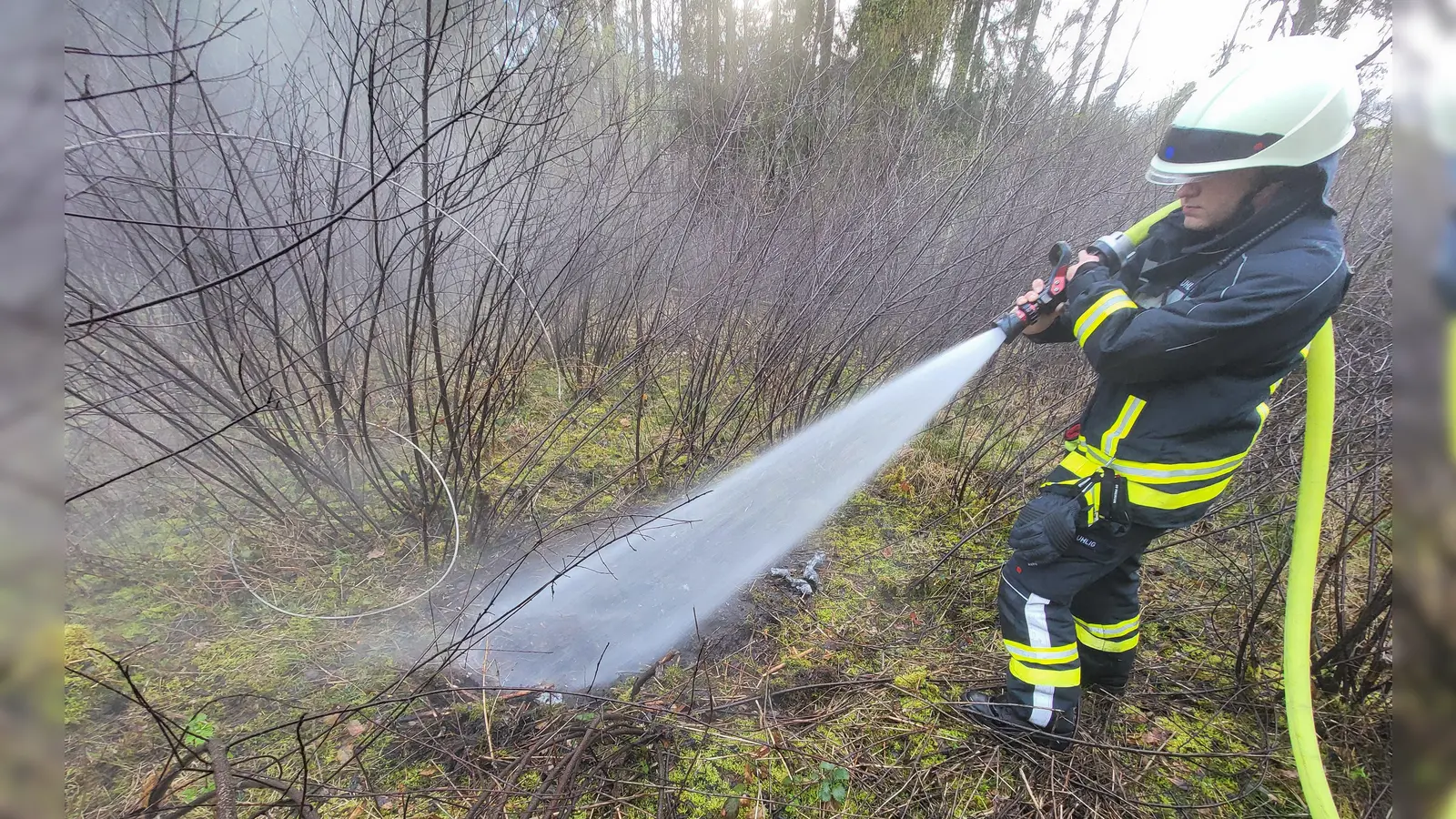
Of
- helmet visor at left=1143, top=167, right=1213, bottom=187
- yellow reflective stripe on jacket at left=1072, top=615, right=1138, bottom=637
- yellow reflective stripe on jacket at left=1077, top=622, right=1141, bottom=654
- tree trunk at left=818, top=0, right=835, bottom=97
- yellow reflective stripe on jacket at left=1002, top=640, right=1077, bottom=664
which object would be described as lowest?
yellow reflective stripe on jacket at left=1077, top=622, right=1141, bottom=654

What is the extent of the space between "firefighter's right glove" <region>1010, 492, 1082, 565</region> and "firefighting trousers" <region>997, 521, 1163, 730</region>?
0.19ft

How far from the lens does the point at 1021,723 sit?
7.40 ft

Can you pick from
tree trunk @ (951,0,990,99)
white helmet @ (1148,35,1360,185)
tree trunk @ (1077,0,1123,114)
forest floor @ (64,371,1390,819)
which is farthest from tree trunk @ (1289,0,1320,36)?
forest floor @ (64,371,1390,819)

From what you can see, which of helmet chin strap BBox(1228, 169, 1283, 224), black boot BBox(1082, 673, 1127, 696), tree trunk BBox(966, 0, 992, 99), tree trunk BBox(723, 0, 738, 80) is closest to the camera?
helmet chin strap BBox(1228, 169, 1283, 224)

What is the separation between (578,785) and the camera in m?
1.90

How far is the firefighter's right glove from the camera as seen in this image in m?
2.05

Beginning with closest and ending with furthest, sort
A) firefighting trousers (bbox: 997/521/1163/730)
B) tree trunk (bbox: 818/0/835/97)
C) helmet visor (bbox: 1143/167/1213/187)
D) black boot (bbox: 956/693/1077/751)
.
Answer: helmet visor (bbox: 1143/167/1213/187), firefighting trousers (bbox: 997/521/1163/730), black boot (bbox: 956/693/1077/751), tree trunk (bbox: 818/0/835/97)

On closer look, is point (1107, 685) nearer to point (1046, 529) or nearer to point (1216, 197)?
point (1046, 529)

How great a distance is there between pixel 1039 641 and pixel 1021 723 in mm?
389

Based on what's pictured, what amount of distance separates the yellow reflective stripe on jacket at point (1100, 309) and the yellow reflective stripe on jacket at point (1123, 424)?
28 centimetres

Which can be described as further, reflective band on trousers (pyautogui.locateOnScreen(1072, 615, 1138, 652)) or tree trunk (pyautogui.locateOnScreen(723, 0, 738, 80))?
tree trunk (pyautogui.locateOnScreen(723, 0, 738, 80))

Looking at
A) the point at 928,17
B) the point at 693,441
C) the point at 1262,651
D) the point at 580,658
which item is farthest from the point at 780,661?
the point at 928,17

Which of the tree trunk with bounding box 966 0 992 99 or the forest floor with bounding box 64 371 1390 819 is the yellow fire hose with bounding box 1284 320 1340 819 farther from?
the tree trunk with bounding box 966 0 992 99
